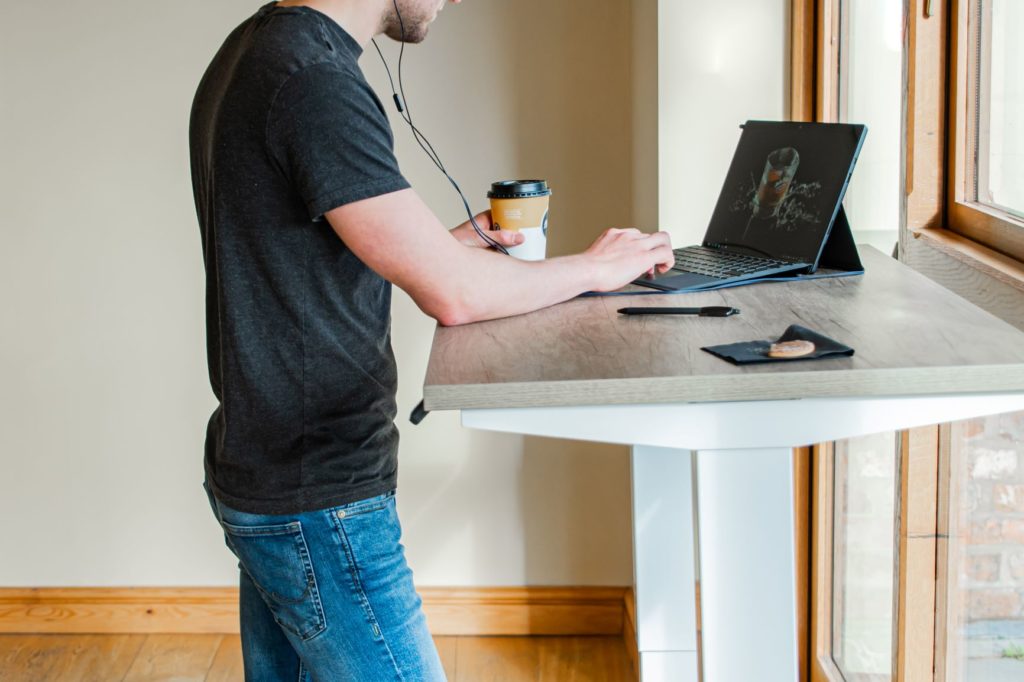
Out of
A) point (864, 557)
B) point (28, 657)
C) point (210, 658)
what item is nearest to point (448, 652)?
point (210, 658)

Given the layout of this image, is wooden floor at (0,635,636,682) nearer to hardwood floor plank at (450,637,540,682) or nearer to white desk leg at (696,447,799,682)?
hardwood floor plank at (450,637,540,682)

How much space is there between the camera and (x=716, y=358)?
3.37ft

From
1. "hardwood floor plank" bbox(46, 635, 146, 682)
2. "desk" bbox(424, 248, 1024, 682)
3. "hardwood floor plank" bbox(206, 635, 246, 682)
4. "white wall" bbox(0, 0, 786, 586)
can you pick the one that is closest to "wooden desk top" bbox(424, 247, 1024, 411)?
"desk" bbox(424, 248, 1024, 682)

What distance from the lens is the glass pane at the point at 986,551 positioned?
128cm

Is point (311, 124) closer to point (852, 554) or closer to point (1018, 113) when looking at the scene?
point (1018, 113)

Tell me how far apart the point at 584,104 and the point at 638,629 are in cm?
118

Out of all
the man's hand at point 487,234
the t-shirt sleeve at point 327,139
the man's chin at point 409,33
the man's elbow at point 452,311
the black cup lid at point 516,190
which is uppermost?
the man's chin at point 409,33

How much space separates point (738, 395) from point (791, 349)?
8 centimetres

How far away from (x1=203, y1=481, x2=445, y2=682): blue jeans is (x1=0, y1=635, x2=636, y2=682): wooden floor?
4.10ft

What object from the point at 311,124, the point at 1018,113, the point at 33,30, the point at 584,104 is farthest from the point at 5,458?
the point at 1018,113

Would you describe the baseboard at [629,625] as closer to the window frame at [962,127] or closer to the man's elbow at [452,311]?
the window frame at [962,127]

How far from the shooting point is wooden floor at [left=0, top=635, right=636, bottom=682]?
2.42m

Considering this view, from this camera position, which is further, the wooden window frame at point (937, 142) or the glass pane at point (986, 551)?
the wooden window frame at point (937, 142)

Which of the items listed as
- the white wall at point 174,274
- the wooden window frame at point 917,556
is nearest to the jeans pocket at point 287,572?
the wooden window frame at point 917,556
